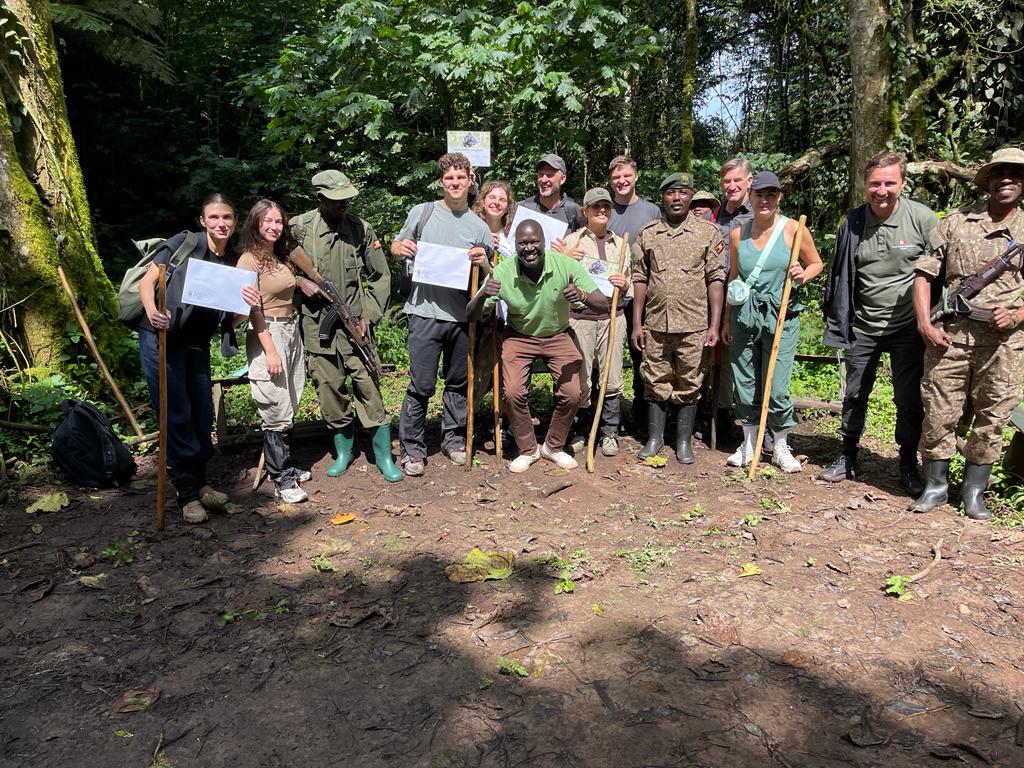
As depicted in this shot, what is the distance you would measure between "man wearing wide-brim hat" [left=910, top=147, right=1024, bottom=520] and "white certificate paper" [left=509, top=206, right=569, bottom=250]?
105 inches

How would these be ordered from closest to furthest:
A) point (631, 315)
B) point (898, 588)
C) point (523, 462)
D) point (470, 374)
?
point (898, 588), point (470, 374), point (523, 462), point (631, 315)

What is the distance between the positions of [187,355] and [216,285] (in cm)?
64

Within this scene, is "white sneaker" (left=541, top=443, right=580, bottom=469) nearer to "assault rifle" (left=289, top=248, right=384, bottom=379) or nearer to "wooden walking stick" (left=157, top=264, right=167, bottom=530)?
"assault rifle" (left=289, top=248, right=384, bottom=379)

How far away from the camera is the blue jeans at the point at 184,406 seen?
16.1ft

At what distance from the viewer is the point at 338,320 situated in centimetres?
564

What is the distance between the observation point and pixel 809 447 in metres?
6.58

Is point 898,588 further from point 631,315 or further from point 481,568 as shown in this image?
point 631,315

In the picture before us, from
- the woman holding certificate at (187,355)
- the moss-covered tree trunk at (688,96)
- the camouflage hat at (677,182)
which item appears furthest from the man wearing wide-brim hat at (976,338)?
the moss-covered tree trunk at (688,96)

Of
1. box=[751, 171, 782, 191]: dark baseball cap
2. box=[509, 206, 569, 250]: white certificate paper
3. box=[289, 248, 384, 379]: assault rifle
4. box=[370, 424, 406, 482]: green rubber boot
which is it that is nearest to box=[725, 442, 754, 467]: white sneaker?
box=[751, 171, 782, 191]: dark baseball cap

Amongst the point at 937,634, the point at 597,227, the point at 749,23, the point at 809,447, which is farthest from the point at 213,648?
the point at 749,23

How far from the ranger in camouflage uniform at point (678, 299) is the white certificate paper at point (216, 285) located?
10.5 ft

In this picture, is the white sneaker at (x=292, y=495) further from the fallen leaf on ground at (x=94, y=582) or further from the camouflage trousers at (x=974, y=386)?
the camouflage trousers at (x=974, y=386)

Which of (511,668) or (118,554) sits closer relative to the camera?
(511,668)

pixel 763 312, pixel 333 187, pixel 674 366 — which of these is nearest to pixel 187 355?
pixel 333 187
